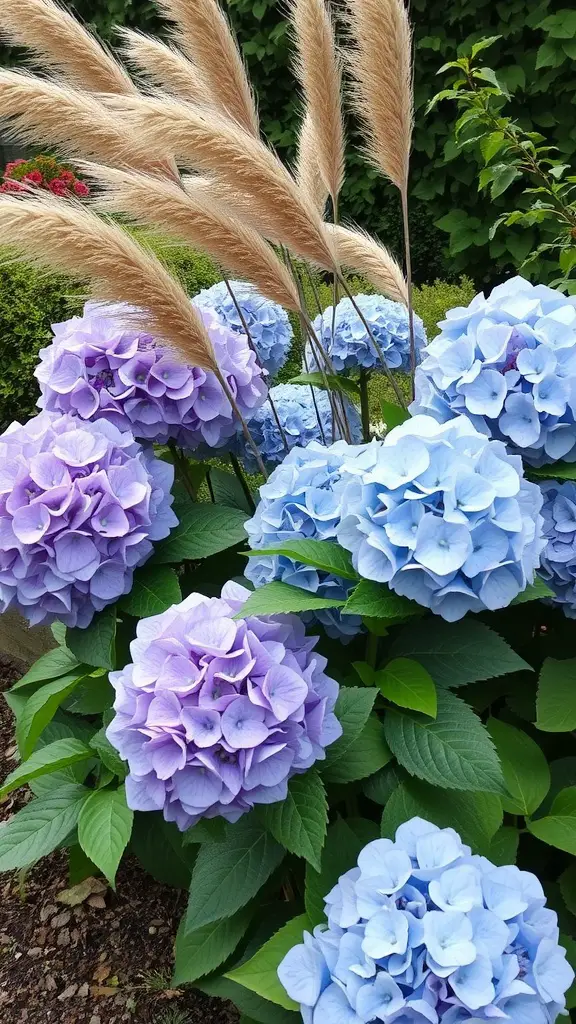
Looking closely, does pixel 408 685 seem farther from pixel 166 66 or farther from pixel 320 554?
pixel 166 66

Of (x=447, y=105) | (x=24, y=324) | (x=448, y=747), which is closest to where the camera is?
(x=448, y=747)

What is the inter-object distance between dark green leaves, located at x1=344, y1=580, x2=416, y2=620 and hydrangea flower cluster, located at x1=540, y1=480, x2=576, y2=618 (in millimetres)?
328

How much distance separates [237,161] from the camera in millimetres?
1186

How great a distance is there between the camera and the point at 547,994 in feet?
2.91

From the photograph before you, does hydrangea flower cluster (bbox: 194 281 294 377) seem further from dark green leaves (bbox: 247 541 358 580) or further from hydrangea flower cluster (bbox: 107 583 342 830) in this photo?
hydrangea flower cluster (bbox: 107 583 342 830)

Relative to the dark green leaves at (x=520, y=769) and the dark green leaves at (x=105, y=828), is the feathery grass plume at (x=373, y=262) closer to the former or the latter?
the dark green leaves at (x=520, y=769)

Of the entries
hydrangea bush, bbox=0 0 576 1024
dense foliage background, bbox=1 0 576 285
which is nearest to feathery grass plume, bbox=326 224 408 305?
hydrangea bush, bbox=0 0 576 1024

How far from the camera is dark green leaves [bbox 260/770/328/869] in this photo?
1023 millimetres

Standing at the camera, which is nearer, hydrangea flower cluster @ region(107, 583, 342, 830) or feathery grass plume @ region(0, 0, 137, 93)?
hydrangea flower cluster @ region(107, 583, 342, 830)

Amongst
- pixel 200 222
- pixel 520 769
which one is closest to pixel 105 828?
pixel 520 769

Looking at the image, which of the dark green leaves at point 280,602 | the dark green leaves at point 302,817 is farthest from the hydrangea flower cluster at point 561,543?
the dark green leaves at point 302,817

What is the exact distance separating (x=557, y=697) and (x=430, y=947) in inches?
20.8

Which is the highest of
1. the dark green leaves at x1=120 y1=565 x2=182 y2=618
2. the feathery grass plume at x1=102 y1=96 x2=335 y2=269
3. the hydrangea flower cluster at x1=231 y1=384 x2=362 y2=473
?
the feathery grass plume at x1=102 y1=96 x2=335 y2=269

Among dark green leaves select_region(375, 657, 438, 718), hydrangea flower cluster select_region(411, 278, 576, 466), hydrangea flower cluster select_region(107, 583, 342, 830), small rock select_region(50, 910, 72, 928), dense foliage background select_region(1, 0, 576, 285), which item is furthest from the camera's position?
dense foliage background select_region(1, 0, 576, 285)
